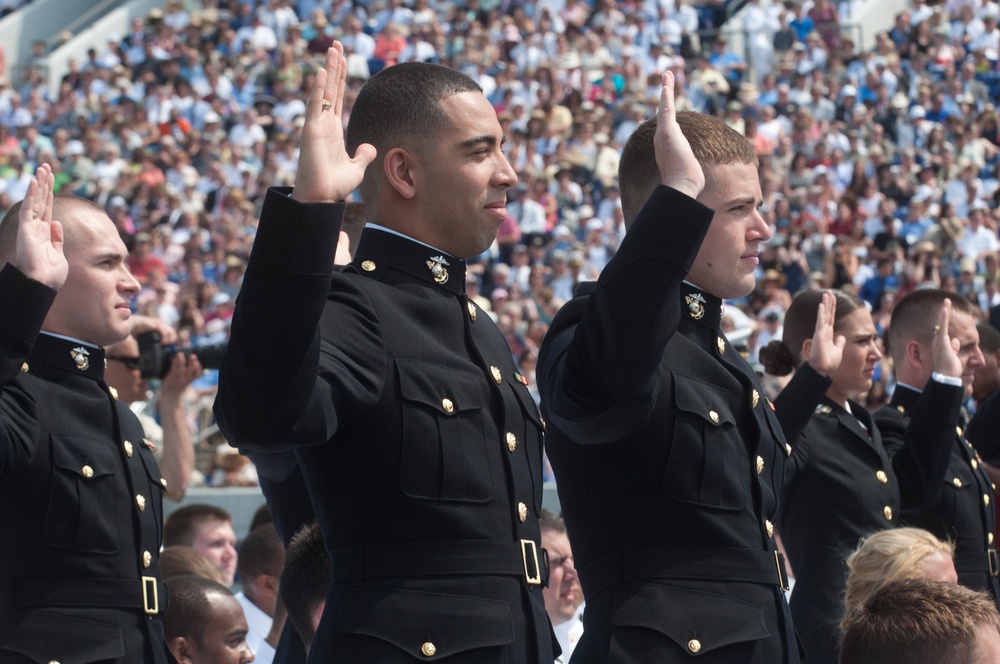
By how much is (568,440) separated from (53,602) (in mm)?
1162

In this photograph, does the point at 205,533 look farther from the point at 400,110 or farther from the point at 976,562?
the point at 400,110

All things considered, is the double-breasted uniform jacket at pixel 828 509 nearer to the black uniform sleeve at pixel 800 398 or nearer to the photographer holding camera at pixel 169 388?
the black uniform sleeve at pixel 800 398

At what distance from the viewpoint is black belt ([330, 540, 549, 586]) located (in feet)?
9.16

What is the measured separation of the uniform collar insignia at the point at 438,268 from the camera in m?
3.08

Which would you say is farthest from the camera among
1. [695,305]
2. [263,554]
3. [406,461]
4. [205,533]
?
[205,533]

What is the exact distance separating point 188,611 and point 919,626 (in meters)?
2.52

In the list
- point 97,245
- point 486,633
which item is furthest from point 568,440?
point 97,245

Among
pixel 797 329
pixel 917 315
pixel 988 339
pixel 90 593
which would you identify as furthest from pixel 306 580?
pixel 988 339

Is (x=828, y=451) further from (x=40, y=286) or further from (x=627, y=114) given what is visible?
(x=627, y=114)

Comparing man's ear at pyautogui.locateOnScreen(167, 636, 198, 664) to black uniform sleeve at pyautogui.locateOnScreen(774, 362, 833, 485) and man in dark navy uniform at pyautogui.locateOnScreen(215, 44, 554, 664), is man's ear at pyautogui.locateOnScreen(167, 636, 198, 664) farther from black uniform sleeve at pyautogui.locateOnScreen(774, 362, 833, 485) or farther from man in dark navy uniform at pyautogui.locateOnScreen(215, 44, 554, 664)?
man in dark navy uniform at pyautogui.locateOnScreen(215, 44, 554, 664)

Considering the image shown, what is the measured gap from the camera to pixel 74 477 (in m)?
3.57

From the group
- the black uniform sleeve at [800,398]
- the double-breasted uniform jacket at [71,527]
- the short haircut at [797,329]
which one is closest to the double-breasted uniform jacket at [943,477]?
the short haircut at [797,329]

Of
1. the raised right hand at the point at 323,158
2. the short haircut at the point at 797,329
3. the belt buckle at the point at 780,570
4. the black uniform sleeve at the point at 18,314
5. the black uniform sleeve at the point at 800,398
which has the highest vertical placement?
the raised right hand at the point at 323,158

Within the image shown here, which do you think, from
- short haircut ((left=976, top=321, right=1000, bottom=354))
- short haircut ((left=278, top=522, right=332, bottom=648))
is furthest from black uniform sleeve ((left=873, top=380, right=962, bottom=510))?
short haircut ((left=278, top=522, right=332, bottom=648))
